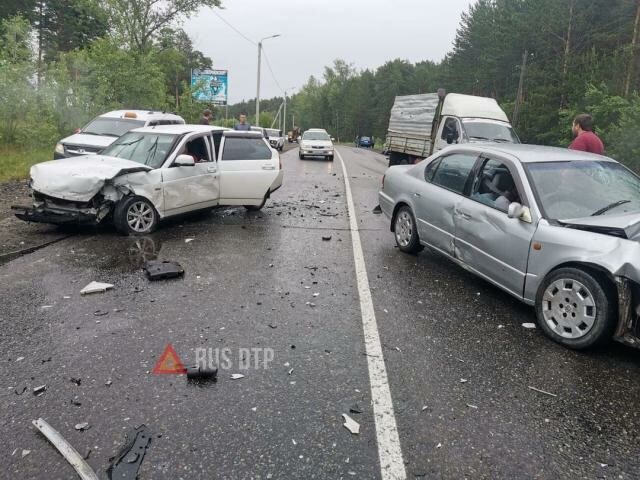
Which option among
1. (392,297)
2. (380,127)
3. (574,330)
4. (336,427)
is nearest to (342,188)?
(392,297)

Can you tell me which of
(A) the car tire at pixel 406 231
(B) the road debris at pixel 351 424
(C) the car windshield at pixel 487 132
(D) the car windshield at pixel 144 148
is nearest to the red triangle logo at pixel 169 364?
(B) the road debris at pixel 351 424

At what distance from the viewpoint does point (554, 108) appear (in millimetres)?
32469

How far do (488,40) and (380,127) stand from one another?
151 feet

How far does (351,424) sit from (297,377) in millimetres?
660

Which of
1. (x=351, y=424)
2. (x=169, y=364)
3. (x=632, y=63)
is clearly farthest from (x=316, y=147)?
(x=351, y=424)

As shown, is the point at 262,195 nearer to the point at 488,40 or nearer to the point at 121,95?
the point at 121,95

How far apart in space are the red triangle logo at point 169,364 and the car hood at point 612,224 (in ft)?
11.6

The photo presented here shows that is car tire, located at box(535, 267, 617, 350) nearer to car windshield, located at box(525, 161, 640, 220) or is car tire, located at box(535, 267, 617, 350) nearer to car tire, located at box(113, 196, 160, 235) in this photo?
car windshield, located at box(525, 161, 640, 220)

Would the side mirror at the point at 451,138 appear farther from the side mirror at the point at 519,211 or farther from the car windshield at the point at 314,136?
the car windshield at the point at 314,136

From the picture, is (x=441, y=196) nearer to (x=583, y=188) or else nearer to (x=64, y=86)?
(x=583, y=188)

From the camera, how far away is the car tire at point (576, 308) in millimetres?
3936

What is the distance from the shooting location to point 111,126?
42.2 feet

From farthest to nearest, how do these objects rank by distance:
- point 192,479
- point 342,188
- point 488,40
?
1. point 488,40
2. point 342,188
3. point 192,479

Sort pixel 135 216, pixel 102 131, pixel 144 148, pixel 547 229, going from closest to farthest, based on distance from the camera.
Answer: pixel 547 229, pixel 135 216, pixel 144 148, pixel 102 131
